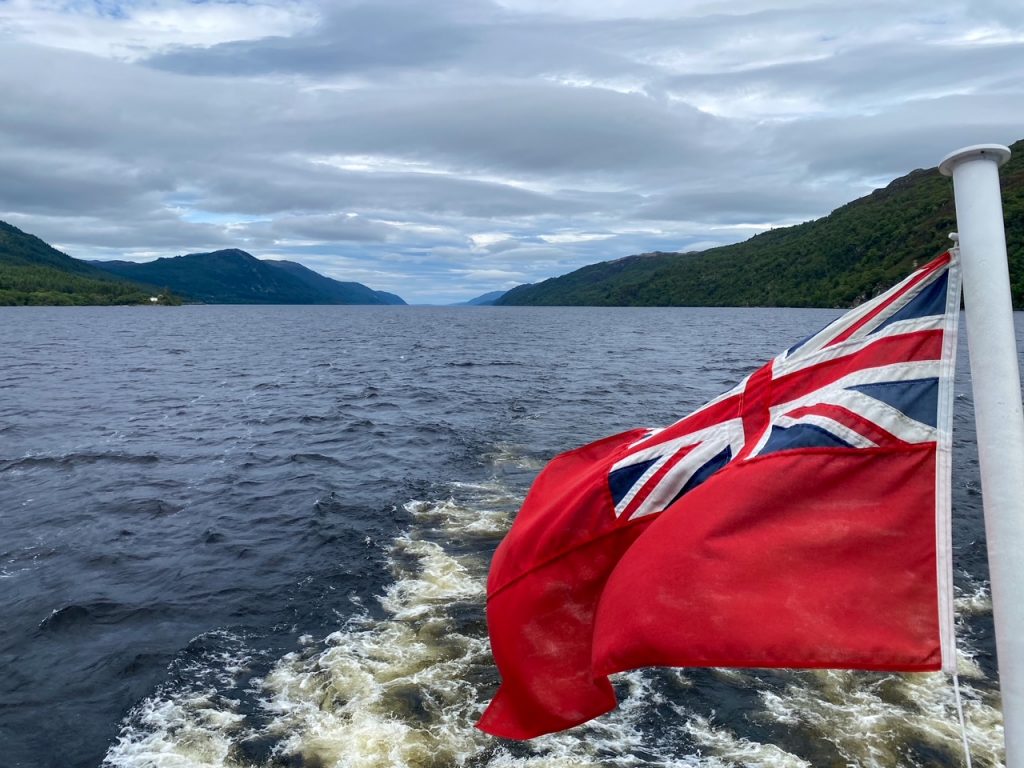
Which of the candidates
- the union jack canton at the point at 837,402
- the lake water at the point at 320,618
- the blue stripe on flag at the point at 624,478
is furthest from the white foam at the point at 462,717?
the union jack canton at the point at 837,402

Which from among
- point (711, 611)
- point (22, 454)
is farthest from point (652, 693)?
point (22, 454)

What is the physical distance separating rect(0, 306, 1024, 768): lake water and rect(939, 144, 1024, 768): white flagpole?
23.1 feet

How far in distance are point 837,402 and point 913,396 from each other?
462mm

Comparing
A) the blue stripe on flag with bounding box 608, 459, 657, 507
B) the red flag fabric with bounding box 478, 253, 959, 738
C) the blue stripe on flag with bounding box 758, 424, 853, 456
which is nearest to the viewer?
the red flag fabric with bounding box 478, 253, 959, 738

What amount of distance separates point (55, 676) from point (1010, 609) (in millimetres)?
14136

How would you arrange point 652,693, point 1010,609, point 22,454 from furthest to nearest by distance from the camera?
point 22,454, point 652,693, point 1010,609

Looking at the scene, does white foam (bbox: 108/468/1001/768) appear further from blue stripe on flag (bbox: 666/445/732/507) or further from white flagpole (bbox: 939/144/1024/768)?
white flagpole (bbox: 939/144/1024/768)

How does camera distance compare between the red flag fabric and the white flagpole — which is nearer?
the white flagpole

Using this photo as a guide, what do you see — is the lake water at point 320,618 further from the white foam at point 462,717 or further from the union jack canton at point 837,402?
the union jack canton at point 837,402

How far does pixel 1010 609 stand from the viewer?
3.65 meters

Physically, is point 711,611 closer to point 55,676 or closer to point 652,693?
point 652,693

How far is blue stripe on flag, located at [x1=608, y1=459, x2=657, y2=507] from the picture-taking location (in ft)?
18.8

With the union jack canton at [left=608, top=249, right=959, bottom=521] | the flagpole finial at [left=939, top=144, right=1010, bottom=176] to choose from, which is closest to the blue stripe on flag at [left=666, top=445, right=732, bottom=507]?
the union jack canton at [left=608, top=249, right=959, bottom=521]

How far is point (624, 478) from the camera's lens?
5770mm
